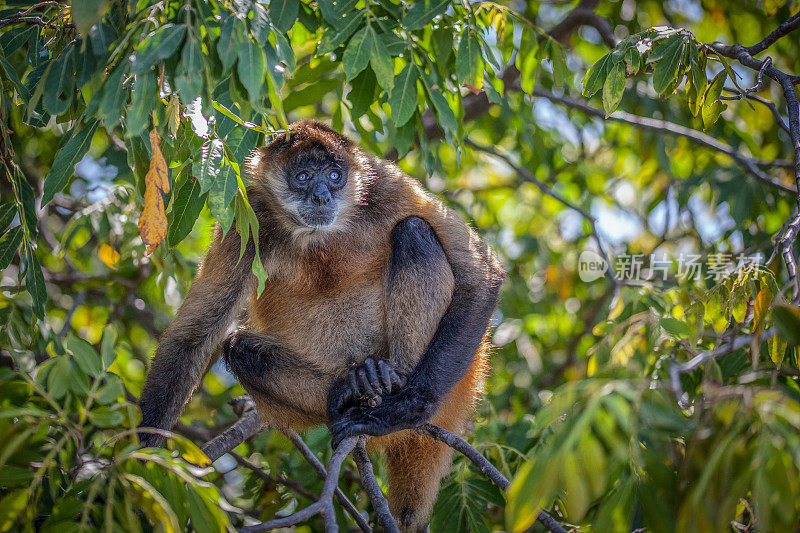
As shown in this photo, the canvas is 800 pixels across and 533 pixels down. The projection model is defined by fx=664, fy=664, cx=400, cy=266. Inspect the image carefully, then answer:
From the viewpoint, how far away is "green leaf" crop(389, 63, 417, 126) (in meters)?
4.18

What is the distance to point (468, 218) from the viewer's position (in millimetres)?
7406

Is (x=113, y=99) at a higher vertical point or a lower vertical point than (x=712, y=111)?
lower

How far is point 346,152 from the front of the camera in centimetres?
562

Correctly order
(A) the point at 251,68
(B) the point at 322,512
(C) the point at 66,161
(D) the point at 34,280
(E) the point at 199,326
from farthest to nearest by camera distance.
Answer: (E) the point at 199,326 → (D) the point at 34,280 → (C) the point at 66,161 → (B) the point at 322,512 → (A) the point at 251,68

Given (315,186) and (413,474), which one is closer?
(413,474)

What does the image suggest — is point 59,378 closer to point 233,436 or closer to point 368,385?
point 233,436

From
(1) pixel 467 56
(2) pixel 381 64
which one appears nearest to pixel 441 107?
(1) pixel 467 56

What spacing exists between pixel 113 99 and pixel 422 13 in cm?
223

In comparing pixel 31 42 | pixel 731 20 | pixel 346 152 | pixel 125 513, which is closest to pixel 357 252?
pixel 346 152

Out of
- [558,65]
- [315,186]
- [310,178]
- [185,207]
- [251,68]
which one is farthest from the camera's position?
[310,178]

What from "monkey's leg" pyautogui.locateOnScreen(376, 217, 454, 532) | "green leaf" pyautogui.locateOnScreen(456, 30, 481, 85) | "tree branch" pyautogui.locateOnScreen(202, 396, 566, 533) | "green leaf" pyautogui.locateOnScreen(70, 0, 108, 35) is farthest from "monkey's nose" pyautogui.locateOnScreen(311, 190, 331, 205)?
"green leaf" pyautogui.locateOnScreen(70, 0, 108, 35)

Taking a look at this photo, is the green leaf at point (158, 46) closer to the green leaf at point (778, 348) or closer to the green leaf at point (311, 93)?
the green leaf at point (311, 93)

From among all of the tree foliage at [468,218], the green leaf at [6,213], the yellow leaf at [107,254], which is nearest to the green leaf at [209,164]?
the tree foliage at [468,218]

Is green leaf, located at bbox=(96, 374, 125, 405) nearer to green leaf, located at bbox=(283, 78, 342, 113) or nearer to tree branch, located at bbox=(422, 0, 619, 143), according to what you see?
green leaf, located at bbox=(283, 78, 342, 113)
